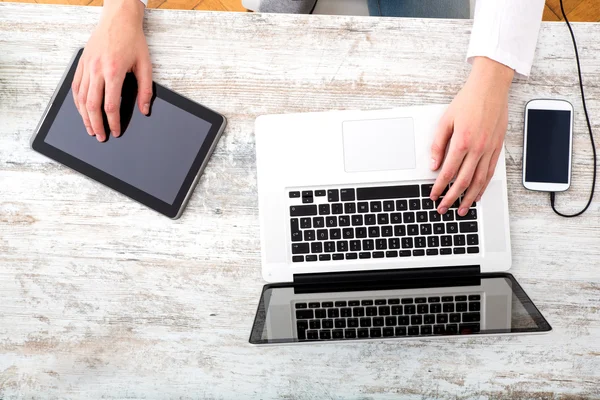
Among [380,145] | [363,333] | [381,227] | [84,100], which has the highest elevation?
[84,100]

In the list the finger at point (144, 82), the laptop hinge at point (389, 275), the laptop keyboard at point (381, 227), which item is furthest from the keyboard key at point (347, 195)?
the finger at point (144, 82)

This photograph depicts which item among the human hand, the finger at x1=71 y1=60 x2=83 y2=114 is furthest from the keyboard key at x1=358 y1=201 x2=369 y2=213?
the finger at x1=71 y1=60 x2=83 y2=114

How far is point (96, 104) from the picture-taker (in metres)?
0.80

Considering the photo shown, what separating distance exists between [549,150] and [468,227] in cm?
19

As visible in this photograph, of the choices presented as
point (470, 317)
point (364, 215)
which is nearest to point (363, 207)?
point (364, 215)

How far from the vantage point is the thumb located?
30.8 inches

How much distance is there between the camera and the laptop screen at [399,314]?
724mm

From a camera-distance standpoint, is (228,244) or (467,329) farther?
(228,244)

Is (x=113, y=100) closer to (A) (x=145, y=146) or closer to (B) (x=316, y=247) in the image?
(A) (x=145, y=146)

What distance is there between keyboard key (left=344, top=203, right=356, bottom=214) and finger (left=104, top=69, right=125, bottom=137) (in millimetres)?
387

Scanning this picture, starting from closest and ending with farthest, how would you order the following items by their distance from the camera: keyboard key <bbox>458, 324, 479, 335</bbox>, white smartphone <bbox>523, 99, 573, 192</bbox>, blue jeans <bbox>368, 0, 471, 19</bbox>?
keyboard key <bbox>458, 324, 479, 335</bbox> < white smartphone <bbox>523, 99, 573, 192</bbox> < blue jeans <bbox>368, 0, 471, 19</bbox>

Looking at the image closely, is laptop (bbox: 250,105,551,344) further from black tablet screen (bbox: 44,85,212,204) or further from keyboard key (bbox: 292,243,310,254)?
black tablet screen (bbox: 44,85,212,204)

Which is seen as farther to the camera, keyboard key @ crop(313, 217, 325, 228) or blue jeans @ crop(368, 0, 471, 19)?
blue jeans @ crop(368, 0, 471, 19)

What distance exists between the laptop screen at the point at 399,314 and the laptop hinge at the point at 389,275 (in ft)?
0.09
